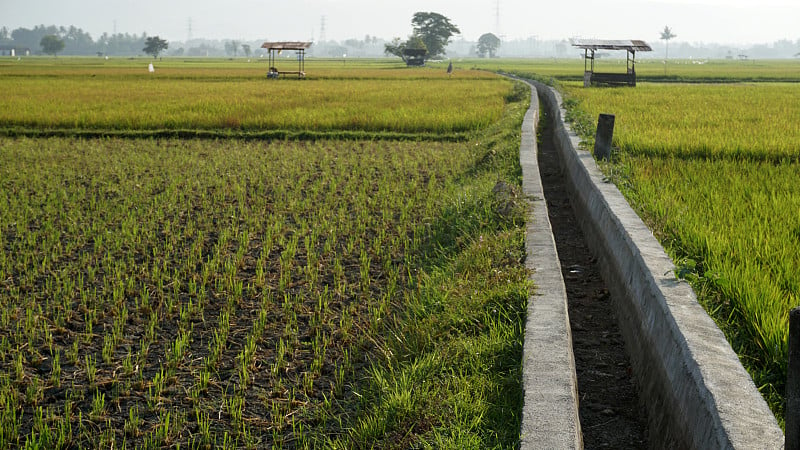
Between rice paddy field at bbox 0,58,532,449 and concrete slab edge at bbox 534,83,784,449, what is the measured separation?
0.51m

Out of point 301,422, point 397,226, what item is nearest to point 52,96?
point 397,226

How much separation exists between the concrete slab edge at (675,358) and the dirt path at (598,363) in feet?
0.24

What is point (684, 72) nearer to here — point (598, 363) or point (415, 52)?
point (415, 52)

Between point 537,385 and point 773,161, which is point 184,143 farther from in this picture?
point 537,385

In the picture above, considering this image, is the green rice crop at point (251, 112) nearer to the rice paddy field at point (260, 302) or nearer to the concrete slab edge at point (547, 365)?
the rice paddy field at point (260, 302)

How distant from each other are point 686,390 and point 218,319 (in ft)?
7.99

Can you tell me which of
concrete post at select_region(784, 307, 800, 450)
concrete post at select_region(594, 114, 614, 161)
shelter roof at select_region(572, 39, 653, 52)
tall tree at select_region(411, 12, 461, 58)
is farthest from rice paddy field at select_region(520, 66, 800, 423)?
tall tree at select_region(411, 12, 461, 58)

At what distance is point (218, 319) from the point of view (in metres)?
4.16

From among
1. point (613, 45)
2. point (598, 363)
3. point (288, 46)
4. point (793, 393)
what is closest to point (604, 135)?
point (598, 363)

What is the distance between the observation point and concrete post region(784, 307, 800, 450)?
1.73 meters

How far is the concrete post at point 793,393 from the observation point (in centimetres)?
173

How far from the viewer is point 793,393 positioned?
70.0 inches

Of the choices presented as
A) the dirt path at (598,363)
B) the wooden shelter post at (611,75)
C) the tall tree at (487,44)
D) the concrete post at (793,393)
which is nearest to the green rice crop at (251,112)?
the wooden shelter post at (611,75)

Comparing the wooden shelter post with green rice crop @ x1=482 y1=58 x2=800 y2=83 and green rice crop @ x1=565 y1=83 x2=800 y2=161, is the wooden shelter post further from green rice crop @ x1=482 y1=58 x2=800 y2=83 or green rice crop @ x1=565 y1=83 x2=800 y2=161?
green rice crop @ x1=565 y1=83 x2=800 y2=161
